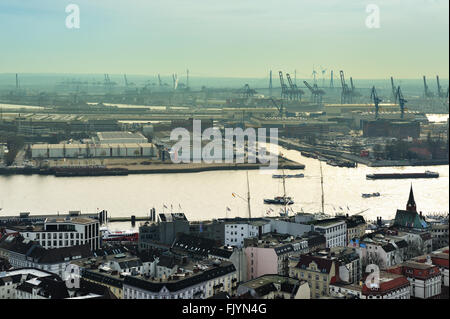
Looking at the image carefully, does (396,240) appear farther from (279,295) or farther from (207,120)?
(207,120)

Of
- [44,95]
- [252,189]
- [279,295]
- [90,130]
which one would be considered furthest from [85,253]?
[44,95]

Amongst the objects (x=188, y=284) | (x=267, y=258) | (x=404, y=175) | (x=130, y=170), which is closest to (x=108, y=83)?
(x=130, y=170)

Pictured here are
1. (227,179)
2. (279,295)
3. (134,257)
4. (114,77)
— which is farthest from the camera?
(114,77)

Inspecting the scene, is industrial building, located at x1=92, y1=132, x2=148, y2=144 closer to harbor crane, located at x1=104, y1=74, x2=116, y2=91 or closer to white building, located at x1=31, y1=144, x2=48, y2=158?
white building, located at x1=31, y1=144, x2=48, y2=158

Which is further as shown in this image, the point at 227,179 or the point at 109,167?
the point at 109,167

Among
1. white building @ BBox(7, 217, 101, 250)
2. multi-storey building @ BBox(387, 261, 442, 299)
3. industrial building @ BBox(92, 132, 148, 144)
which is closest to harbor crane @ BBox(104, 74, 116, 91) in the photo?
industrial building @ BBox(92, 132, 148, 144)

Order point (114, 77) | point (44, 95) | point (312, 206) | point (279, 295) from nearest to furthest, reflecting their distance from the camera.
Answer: point (279, 295) → point (312, 206) → point (44, 95) → point (114, 77)
